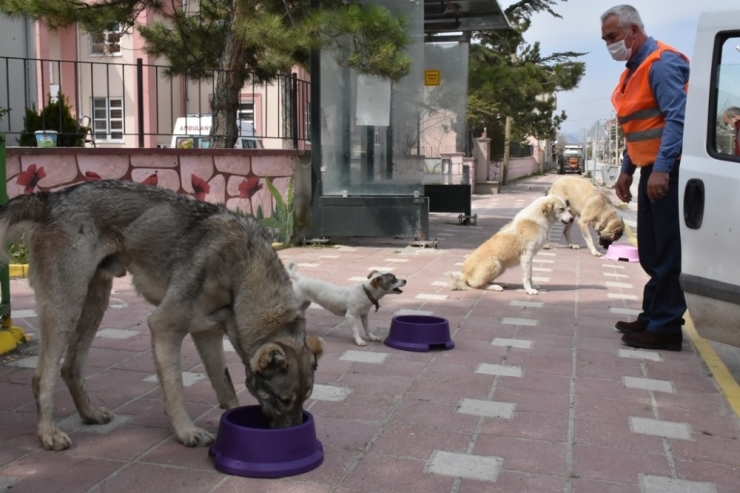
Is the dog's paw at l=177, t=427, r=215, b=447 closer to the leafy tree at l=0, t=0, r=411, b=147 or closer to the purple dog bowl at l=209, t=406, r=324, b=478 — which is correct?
the purple dog bowl at l=209, t=406, r=324, b=478

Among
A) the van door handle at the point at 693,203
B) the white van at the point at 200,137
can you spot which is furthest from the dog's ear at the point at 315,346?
the white van at the point at 200,137

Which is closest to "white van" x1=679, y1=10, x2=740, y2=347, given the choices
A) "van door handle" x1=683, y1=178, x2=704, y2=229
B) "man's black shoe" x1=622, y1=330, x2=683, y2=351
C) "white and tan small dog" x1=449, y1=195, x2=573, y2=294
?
"van door handle" x1=683, y1=178, x2=704, y2=229

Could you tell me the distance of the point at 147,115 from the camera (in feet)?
90.4

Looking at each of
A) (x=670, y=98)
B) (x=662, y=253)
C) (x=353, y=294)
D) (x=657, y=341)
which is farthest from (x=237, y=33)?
(x=657, y=341)

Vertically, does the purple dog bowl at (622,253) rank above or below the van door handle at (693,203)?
below

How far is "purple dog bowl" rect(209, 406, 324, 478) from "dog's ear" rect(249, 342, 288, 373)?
293mm

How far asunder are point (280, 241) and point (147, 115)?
1720 cm

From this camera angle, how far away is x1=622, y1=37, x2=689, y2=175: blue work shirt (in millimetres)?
5750

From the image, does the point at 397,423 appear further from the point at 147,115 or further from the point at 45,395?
the point at 147,115

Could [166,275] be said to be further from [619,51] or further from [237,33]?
[237,33]

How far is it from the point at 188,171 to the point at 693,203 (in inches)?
323

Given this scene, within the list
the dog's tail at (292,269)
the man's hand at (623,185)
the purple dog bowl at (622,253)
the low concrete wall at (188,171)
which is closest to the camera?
the dog's tail at (292,269)

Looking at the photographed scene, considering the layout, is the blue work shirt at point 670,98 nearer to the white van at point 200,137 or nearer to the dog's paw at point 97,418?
the dog's paw at point 97,418

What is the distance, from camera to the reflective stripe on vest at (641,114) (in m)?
6.02
